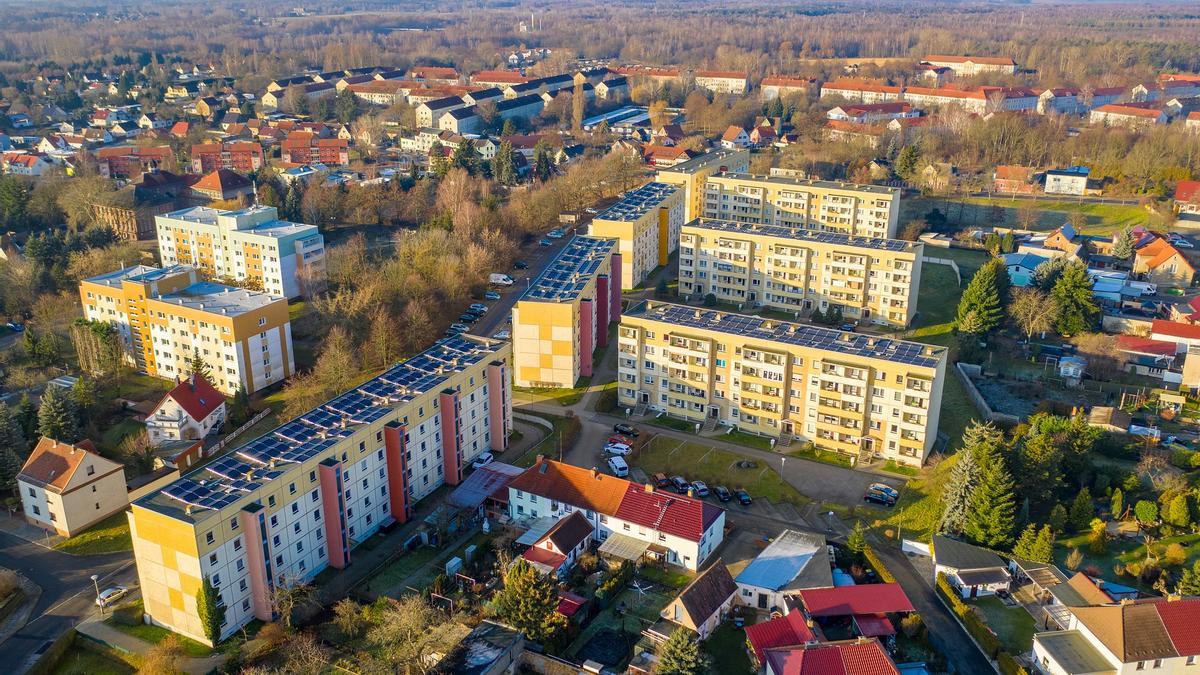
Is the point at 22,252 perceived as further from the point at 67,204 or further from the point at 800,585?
the point at 800,585

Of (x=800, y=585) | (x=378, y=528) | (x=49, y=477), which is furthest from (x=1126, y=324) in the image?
(x=49, y=477)

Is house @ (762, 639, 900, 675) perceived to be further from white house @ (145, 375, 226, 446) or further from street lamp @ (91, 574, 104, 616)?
white house @ (145, 375, 226, 446)

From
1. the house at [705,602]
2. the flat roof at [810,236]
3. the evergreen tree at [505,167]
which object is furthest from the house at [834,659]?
the evergreen tree at [505,167]

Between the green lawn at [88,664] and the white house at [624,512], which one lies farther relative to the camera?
the white house at [624,512]

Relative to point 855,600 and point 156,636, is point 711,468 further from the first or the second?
point 156,636

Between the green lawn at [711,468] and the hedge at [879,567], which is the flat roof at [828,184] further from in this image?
the hedge at [879,567]

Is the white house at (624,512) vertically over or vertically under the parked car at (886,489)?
over

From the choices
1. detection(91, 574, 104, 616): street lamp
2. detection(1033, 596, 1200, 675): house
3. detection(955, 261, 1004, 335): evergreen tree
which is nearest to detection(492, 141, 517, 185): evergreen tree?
detection(955, 261, 1004, 335): evergreen tree
